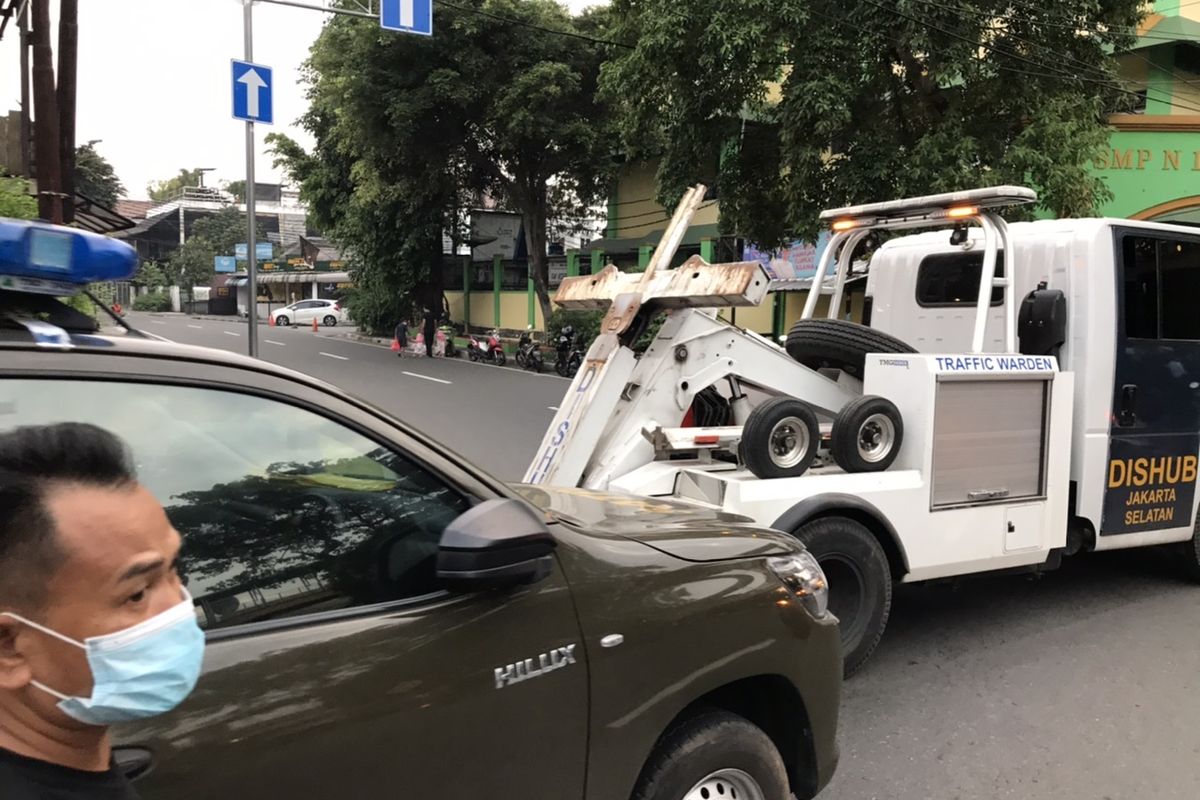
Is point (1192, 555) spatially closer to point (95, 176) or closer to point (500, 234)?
point (500, 234)

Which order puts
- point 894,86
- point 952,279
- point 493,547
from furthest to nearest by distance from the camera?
1. point 894,86
2. point 952,279
3. point 493,547

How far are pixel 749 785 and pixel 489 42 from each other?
21328 mm

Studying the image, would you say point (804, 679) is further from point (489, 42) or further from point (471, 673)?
point (489, 42)

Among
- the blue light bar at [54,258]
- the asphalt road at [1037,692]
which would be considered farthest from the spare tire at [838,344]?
the blue light bar at [54,258]

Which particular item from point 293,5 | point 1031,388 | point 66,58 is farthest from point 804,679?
point 293,5

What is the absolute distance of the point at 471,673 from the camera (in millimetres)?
1871

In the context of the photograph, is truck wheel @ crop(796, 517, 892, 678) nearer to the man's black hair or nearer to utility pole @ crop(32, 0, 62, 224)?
the man's black hair

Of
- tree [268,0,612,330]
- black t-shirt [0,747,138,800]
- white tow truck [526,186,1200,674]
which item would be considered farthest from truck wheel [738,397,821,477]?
tree [268,0,612,330]

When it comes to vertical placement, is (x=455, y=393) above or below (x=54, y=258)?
below

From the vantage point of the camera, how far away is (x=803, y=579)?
2.68 metres

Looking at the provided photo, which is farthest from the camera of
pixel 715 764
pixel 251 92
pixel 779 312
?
pixel 779 312

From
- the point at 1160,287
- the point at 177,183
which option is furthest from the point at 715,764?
the point at 177,183

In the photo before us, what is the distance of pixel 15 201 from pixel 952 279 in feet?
19.1

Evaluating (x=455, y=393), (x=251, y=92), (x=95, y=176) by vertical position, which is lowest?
(x=455, y=393)
